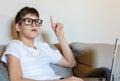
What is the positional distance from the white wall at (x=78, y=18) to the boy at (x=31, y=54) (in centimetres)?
25

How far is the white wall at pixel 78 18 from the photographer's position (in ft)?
7.25

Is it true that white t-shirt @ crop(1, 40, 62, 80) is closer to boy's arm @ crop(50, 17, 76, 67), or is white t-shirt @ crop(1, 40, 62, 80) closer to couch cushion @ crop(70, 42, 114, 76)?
boy's arm @ crop(50, 17, 76, 67)

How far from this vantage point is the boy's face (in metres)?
1.91

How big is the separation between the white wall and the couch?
194 mm

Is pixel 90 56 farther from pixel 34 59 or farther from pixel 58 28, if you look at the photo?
pixel 34 59

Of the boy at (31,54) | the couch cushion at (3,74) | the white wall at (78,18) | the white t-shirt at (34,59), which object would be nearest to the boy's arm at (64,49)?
the boy at (31,54)

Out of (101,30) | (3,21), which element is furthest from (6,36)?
(101,30)

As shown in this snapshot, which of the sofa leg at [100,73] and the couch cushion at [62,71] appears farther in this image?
the couch cushion at [62,71]

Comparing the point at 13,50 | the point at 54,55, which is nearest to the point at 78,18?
the point at 54,55

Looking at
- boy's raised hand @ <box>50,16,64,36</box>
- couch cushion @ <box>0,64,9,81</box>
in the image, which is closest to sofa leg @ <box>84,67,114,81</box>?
boy's raised hand @ <box>50,16,64,36</box>

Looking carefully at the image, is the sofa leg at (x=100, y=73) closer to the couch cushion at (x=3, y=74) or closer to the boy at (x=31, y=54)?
the boy at (x=31, y=54)

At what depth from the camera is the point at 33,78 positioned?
5.98 ft

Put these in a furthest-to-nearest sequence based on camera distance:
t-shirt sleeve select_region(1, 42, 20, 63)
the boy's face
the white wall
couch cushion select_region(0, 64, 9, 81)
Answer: the white wall
the boy's face
t-shirt sleeve select_region(1, 42, 20, 63)
couch cushion select_region(0, 64, 9, 81)

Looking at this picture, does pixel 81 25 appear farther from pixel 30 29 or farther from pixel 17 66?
pixel 17 66
